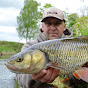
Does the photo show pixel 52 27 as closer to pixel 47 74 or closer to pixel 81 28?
pixel 47 74

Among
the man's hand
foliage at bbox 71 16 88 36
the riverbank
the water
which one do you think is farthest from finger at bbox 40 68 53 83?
the riverbank

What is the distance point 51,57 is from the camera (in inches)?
58.7

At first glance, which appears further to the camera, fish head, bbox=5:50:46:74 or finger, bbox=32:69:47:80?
finger, bbox=32:69:47:80

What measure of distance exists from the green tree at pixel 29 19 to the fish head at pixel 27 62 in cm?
2332

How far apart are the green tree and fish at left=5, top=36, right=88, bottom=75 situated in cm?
2322

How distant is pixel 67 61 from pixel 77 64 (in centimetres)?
11

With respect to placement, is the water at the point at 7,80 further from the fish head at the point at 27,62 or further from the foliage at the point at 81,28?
the fish head at the point at 27,62

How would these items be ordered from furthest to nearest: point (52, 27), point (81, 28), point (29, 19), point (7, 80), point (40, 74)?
point (29, 19) < point (7, 80) < point (81, 28) < point (52, 27) < point (40, 74)

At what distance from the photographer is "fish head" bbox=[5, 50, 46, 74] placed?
4.54 ft

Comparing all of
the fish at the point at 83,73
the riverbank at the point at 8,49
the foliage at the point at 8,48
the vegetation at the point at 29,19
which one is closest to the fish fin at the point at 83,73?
the fish at the point at 83,73

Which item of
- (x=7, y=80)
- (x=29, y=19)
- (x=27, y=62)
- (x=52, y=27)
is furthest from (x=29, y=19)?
(x=27, y=62)

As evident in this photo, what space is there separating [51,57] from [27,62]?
0.24 meters

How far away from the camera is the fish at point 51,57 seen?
1.40m

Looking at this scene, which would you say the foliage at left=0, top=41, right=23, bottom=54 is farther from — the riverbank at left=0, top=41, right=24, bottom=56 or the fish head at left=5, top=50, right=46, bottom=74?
the fish head at left=5, top=50, right=46, bottom=74
